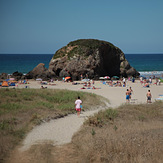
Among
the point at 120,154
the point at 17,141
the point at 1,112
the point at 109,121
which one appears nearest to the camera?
the point at 120,154

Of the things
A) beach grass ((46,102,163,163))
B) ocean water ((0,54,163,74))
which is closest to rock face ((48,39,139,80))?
ocean water ((0,54,163,74))

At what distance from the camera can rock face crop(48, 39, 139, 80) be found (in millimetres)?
49219

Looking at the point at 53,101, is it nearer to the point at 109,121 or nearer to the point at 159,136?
the point at 109,121

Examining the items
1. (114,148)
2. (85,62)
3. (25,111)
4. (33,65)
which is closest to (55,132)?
(25,111)

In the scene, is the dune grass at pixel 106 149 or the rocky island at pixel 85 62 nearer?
the dune grass at pixel 106 149

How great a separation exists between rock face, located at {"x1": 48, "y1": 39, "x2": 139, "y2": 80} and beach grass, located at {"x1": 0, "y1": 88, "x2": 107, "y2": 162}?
28067mm

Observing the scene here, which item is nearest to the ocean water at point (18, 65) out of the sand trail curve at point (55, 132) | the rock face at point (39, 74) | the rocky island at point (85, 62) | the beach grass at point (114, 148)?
the rock face at point (39, 74)

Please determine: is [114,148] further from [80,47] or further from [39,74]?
→ [80,47]

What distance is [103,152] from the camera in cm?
788

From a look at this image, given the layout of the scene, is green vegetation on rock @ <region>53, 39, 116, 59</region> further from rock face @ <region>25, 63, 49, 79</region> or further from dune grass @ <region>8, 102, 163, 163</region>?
dune grass @ <region>8, 102, 163, 163</region>

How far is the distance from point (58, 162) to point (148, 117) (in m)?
7.40

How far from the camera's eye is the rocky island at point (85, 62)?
49250 mm

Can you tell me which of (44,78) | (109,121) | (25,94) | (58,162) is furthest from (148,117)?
(44,78)

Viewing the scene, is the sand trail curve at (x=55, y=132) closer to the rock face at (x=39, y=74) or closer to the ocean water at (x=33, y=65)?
the rock face at (x=39, y=74)
